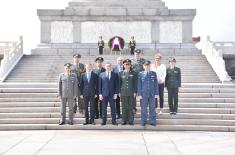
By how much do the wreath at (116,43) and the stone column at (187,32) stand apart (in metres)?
3.89

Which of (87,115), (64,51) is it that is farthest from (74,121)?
(64,51)

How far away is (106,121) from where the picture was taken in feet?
41.9

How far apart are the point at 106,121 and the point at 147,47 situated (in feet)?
57.0

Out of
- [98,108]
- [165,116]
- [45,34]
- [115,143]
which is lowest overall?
[115,143]

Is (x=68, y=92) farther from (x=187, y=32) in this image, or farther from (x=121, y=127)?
(x=187, y=32)

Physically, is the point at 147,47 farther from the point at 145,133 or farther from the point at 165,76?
the point at 145,133

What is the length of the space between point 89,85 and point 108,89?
51 centimetres

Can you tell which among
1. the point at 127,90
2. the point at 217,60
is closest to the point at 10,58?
the point at 217,60

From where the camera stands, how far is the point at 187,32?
30156 millimetres

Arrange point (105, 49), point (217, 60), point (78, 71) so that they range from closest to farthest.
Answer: point (78, 71) → point (217, 60) → point (105, 49)

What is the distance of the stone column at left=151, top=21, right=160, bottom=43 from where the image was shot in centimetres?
3004

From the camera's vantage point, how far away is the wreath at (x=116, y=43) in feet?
95.8

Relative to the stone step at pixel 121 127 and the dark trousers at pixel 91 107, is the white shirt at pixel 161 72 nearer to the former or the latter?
the stone step at pixel 121 127

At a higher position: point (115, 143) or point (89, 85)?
point (89, 85)
